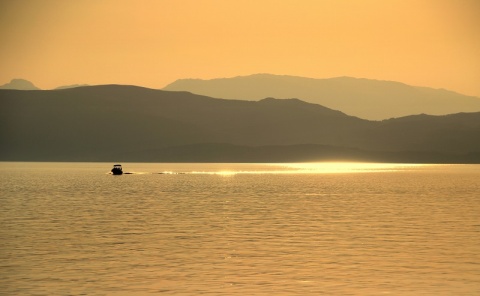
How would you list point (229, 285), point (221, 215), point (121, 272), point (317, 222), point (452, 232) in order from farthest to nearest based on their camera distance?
→ point (221, 215) → point (317, 222) → point (452, 232) → point (121, 272) → point (229, 285)

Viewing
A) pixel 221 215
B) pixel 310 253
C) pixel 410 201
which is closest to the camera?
pixel 310 253

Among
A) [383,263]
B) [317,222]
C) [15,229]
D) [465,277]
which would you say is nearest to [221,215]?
[317,222]

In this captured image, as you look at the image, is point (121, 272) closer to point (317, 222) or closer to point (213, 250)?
point (213, 250)

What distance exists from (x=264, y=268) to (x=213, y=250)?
28.8ft

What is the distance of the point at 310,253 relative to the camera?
54.3 meters

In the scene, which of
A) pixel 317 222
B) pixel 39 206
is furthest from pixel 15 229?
pixel 39 206

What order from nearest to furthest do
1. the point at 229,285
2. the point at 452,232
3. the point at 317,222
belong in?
the point at 229,285 < the point at 452,232 < the point at 317,222

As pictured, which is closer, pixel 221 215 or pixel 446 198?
pixel 221 215

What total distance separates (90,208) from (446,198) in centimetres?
4925

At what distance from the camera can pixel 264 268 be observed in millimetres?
47719

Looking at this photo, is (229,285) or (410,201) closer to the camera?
(229,285)

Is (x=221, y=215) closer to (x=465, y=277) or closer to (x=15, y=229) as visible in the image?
(x=15, y=229)

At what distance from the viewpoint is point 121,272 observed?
46.6 meters

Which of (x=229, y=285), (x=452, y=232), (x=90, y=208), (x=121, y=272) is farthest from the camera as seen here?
(x=90, y=208)
